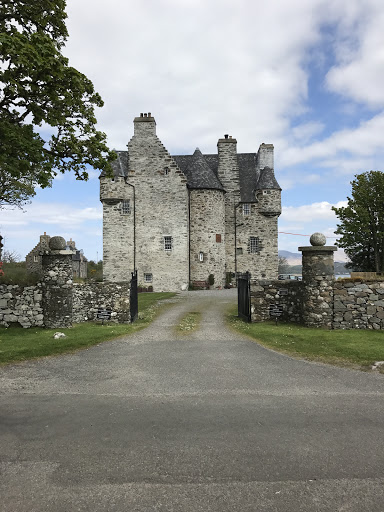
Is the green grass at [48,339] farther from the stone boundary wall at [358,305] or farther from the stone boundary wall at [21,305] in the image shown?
the stone boundary wall at [358,305]

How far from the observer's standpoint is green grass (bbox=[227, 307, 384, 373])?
9523 millimetres

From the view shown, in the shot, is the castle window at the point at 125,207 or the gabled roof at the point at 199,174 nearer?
the castle window at the point at 125,207

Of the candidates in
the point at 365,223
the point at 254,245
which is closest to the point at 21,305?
the point at 254,245

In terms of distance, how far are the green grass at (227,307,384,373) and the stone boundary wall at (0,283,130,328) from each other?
5062 millimetres

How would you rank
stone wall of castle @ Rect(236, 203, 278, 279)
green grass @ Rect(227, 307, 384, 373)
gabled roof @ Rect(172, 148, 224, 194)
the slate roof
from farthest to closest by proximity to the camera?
stone wall of castle @ Rect(236, 203, 278, 279) → gabled roof @ Rect(172, 148, 224, 194) → the slate roof → green grass @ Rect(227, 307, 384, 373)

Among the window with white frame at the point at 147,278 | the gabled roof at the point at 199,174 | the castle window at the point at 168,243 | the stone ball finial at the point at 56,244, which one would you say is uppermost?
the gabled roof at the point at 199,174

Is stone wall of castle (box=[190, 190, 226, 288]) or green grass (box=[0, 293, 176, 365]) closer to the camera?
green grass (box=[0, 293, 176, 365])

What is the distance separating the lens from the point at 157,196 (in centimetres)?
3591

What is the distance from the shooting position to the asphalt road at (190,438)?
3.76 m

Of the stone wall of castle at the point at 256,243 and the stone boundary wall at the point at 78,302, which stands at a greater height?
the stone wall of castle at the point at 256,243

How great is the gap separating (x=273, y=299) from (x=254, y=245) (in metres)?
26.6

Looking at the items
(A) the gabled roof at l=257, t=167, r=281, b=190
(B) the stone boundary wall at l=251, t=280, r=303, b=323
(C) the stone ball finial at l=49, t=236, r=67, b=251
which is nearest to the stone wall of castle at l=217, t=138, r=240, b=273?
(A) the gabled roof at l=257, t=167, r=281, b=190

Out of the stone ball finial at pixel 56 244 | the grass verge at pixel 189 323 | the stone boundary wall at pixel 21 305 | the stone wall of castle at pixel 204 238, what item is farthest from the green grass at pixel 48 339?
the stone wall of castle at pixel 204 238

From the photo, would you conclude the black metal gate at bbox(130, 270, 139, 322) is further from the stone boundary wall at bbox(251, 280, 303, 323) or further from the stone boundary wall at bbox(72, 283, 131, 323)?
the stone boundary wall at bbox(251, 280, 303, 323)
